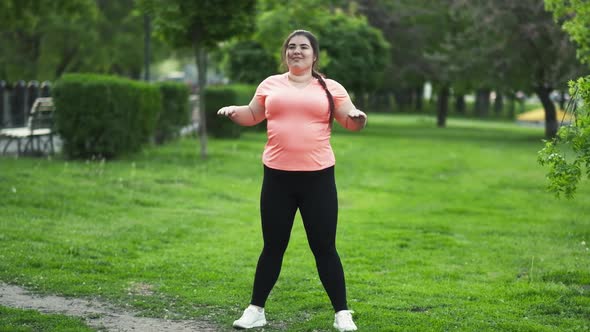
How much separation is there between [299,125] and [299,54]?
1.42 feet

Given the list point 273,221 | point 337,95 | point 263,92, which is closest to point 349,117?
point 337,95

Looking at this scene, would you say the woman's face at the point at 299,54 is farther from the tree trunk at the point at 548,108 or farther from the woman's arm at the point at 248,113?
the tree trunk at the point at 548,108

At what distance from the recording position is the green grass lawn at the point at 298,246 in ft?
21.4

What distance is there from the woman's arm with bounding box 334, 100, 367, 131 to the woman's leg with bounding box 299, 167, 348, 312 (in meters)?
0.30

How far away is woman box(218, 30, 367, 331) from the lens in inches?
217

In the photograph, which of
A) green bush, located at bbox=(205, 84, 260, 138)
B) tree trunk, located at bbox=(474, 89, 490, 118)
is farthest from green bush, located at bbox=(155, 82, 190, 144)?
tree trunk, located at bbox=(474, 89, 490, 118)

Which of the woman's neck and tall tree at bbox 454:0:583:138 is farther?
tall tree at bbox 454:0:583:138

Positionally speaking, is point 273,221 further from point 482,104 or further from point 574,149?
point 482,104

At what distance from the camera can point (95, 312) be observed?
6.18 m

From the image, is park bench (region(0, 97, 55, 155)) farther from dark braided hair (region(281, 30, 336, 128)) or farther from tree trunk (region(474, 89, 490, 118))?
tree trunk (region(474, 89, 490, 118))

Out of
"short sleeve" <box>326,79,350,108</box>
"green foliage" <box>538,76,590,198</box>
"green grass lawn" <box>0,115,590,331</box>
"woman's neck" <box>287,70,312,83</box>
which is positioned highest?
"woman's neck" <box>287,70,312,83</box>

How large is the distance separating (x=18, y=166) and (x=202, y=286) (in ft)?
26.3

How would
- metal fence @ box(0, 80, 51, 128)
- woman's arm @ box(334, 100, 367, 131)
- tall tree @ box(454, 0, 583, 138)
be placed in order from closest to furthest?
1. woman's arm @ box(334, 100, 367, 131)
2. metal fence @ box(0, 80, 51, 128)
3. tall tree @ box(454, 0, 583, 138)

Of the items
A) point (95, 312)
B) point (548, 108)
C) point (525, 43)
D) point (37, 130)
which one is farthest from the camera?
point (548, 108)
